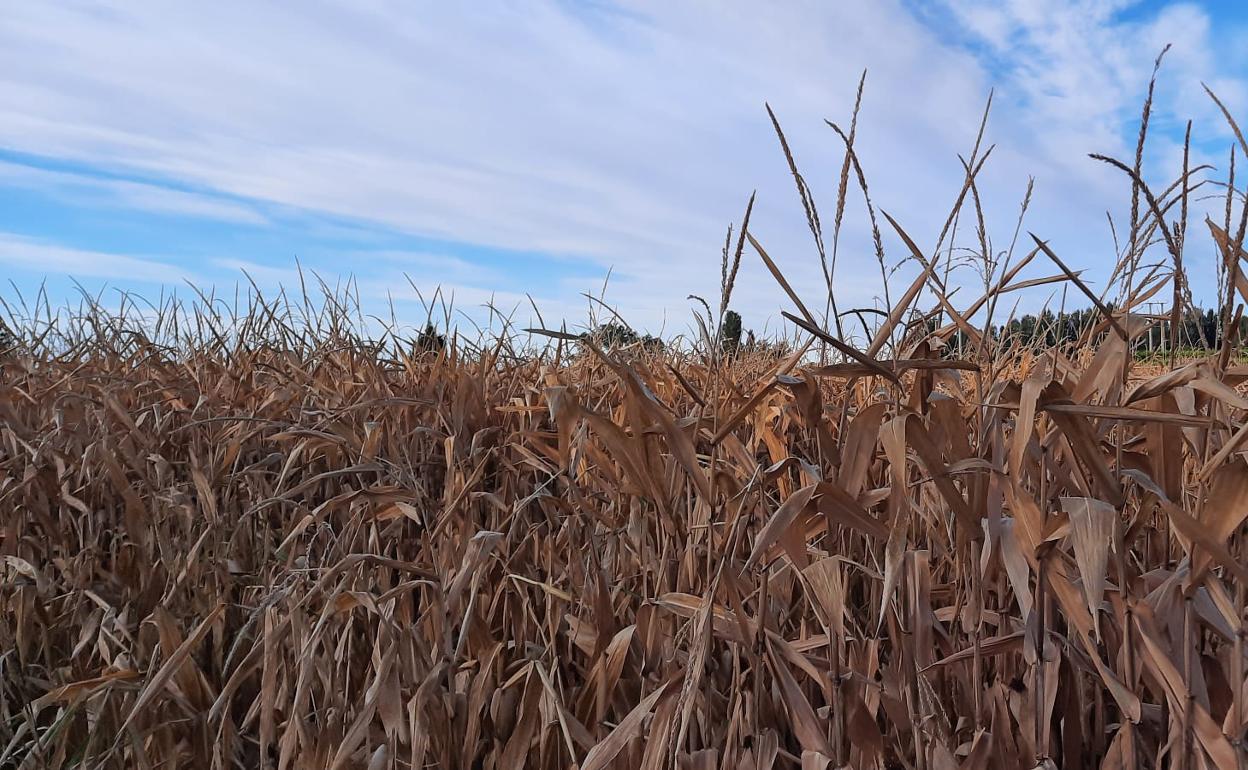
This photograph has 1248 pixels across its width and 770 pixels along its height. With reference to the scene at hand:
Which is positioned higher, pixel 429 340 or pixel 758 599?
pixel 429 340

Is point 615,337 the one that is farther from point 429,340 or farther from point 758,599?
point 758,599

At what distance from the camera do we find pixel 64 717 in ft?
4.69

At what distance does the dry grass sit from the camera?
108 cm

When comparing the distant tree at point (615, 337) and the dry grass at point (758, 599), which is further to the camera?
the distant tree at point (615, 337)

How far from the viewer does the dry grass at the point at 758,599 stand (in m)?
1.08

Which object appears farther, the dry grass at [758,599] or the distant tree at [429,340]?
the distant tree at [429,340]

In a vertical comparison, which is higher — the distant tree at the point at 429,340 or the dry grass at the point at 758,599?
the distant tree at the point at 429,340

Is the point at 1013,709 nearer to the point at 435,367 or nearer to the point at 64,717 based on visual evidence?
the point at 64,717

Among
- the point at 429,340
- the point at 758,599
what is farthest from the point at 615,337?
the point at 758,599

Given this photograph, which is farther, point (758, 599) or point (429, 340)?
point (429, 340)

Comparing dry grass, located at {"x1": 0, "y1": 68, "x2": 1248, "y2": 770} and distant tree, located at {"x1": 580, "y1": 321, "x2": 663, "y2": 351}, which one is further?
distant tree, located at {"x1": 580, "y1": 321, "x2": 663, "y2": 351}

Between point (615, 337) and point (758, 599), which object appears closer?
point (758, 599)

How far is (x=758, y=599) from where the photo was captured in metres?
1.30

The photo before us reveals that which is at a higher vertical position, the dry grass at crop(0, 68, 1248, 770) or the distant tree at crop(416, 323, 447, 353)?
the distant tree at crop(416, 323, 447, 353)
